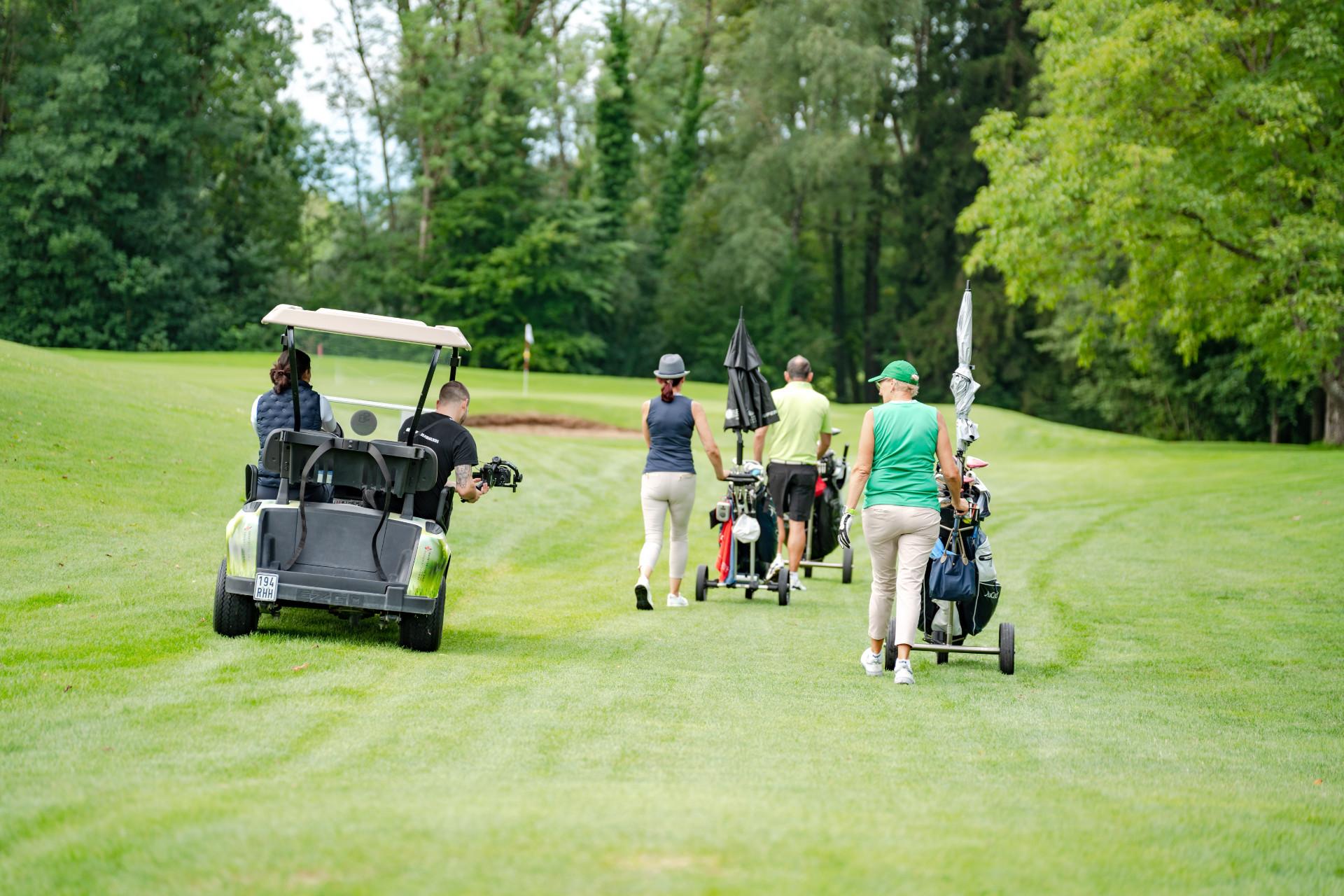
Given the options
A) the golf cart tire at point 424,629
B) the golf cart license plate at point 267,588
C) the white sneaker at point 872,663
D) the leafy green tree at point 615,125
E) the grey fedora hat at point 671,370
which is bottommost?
the white sneaker at point 872,663

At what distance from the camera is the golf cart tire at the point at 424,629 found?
927 centimetres

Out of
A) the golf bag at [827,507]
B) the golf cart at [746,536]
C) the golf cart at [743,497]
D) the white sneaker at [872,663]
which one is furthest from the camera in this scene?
the golf bag at [827,507]

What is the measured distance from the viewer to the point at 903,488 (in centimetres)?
893

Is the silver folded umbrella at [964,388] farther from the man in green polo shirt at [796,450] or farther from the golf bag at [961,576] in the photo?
the man in green polo shirt at [796,450]

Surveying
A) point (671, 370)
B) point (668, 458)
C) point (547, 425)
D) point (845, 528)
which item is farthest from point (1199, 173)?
point (845, 528)

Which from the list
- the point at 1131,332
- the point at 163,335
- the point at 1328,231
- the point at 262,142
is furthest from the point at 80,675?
the point at 262,142

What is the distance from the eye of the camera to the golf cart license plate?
350 inches

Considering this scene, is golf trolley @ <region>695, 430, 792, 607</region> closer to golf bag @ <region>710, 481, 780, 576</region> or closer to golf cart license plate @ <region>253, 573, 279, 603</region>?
golf bag @ <region>710, 481, 780, 576</region>

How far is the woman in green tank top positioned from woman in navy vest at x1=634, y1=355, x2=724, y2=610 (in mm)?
3050

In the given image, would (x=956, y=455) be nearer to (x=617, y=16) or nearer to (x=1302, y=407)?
(x=1302, y=407)

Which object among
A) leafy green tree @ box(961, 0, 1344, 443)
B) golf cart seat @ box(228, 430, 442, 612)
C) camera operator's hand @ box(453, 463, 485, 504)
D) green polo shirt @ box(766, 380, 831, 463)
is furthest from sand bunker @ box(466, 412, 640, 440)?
golf cart seat @ box(228, 430, 442, 612)

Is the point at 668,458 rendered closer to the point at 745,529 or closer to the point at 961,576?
the point at 745,529

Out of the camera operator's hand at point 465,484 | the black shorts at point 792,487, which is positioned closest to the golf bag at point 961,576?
the camera operator's hand at point 465,484

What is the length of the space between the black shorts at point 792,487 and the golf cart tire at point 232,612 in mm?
5822
